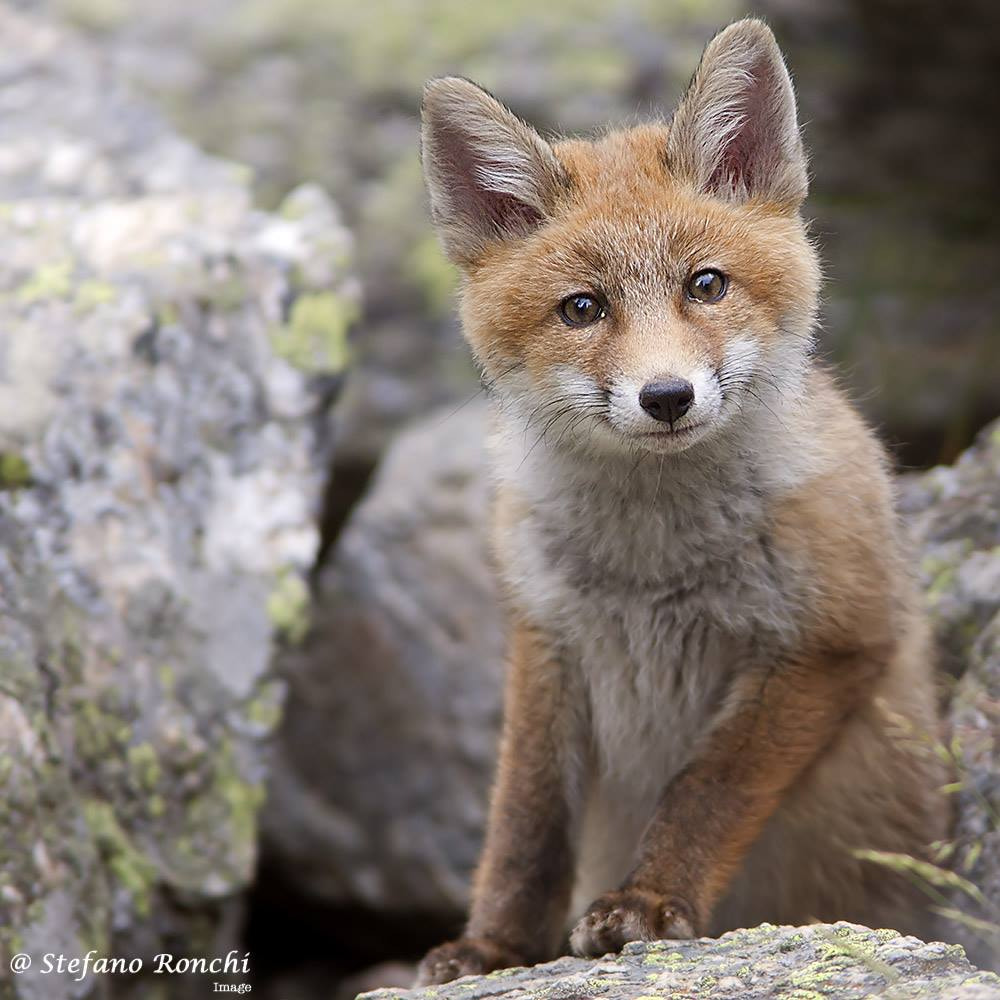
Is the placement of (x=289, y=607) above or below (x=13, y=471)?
A: below

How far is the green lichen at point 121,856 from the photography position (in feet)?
13.7

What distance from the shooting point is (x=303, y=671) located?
6.39 metres

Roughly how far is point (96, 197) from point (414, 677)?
253 centimetres

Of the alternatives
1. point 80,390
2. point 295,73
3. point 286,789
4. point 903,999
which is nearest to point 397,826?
point 286,789

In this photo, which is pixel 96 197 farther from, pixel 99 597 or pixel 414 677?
pixel 414 677

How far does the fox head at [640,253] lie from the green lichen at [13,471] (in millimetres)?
1531

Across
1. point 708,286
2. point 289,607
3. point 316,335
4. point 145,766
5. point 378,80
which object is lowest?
point 145,766

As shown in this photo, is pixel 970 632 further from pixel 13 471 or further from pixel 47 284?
pixel 47 284

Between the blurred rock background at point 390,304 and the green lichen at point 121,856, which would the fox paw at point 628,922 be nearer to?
the blurred rock background at point 390,304

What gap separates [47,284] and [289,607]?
1.52m

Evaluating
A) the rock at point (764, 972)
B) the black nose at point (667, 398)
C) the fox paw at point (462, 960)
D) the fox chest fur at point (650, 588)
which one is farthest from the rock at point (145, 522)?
the black nose at point (667, 398)

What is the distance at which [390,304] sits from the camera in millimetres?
8273

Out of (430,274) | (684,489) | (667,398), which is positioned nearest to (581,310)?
(667,398)

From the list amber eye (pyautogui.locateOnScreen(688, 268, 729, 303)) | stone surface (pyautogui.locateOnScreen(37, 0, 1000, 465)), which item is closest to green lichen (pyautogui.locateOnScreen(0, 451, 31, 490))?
amber eye (pyautogui.locateOnScreen(688, 268, 729, 303))
